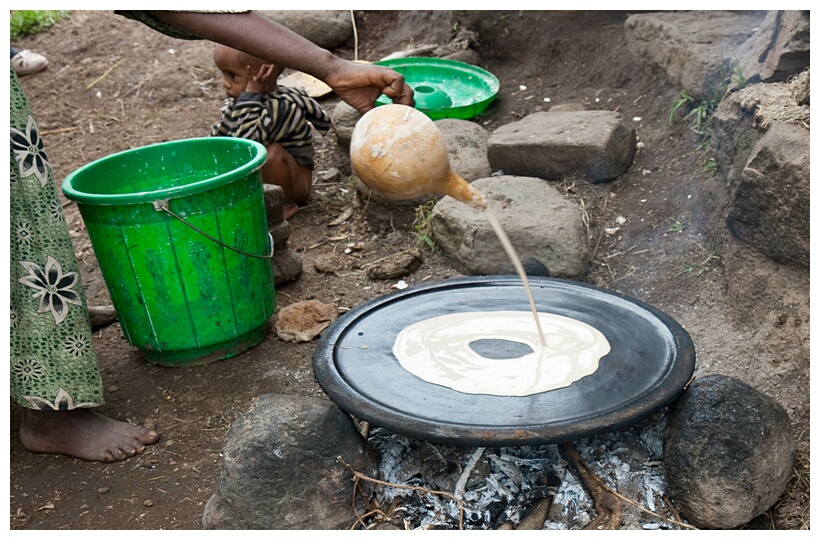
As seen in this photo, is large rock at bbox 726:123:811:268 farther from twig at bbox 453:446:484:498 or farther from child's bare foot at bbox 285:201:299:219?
child's bare foot at bbox 285:201:299:219

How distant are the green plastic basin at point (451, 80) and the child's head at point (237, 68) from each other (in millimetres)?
1262

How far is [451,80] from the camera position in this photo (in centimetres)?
594

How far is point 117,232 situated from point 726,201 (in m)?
2.67

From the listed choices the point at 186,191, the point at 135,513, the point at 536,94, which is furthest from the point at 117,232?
the point at 536,94

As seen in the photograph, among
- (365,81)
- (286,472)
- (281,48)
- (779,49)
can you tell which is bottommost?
(286,472)

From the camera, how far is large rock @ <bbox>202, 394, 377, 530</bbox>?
2.37 metres

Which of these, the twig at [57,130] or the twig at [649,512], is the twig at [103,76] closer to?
the twig at [57,130]

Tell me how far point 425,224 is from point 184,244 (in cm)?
152

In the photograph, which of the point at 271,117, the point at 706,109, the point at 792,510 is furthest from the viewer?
the point at 271,117

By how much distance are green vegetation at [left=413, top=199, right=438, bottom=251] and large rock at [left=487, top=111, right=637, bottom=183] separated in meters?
A: 0.46

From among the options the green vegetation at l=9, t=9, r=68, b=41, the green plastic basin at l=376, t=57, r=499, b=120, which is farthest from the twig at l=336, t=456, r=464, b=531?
the green vegetation at l=9, t=9, r=68, b=41

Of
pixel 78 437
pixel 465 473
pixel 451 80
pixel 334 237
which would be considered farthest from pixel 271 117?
pixel 465 473

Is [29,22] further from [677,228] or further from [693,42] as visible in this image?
[677,228]

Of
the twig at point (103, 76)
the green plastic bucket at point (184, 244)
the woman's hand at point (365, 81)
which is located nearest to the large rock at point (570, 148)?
the green plastic bucket at point (184, 244)
